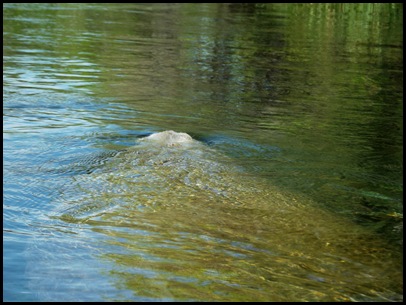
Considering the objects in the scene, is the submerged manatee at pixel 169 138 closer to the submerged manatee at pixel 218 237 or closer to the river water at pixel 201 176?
the river water at pixel 201 176

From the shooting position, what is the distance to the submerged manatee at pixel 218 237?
5.05 metres

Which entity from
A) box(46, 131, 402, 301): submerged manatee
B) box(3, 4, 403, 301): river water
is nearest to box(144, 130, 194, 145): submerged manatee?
box(3, 4, 403, 301): river water

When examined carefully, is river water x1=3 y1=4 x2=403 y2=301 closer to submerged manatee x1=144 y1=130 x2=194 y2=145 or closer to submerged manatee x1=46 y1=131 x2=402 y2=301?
submerged manatee x1=46 y1=131 x2=402 y2=301

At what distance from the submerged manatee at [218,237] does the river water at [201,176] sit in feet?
0.06

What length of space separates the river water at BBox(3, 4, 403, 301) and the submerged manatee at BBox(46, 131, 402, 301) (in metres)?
0.02

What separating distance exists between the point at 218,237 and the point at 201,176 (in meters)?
1.89

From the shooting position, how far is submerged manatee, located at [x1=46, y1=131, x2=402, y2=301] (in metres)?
5.05

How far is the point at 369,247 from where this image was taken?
594cm

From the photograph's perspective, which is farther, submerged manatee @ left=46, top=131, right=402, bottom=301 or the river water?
the river water

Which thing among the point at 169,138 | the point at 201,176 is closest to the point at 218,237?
the point at 201,176

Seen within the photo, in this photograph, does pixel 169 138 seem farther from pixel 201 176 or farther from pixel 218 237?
pixel 218 237

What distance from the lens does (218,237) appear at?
5957mm

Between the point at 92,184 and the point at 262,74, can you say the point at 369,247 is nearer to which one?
the point at 92,184

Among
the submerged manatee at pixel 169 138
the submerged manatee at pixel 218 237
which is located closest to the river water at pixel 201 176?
the submerged manatee at pixel 218 237
